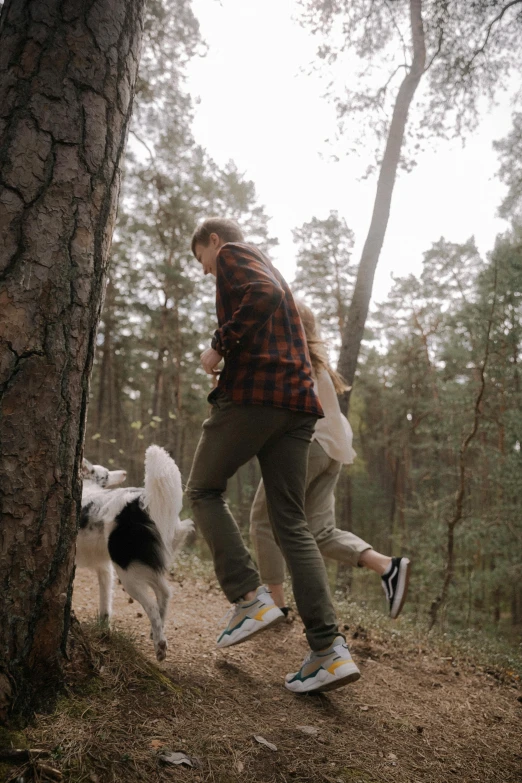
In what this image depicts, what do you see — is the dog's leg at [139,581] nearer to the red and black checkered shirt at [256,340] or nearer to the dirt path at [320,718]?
the dirt path at [320,718]

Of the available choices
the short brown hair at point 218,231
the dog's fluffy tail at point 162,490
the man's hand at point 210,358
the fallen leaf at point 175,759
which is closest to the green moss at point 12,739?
the fallen leaf at point 175,759

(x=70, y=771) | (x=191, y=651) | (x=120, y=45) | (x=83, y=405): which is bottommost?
(x=191, y=651)

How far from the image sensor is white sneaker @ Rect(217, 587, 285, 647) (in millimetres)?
2586

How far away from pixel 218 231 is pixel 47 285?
1.34m

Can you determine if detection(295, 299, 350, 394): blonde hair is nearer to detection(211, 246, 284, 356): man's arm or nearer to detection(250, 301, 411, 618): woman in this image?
detection(250, 301, 411, 618): woman

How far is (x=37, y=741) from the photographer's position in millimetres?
1610

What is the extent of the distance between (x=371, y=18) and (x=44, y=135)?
773 centimetres

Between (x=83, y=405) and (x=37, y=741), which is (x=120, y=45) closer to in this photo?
(x=83, y=405)

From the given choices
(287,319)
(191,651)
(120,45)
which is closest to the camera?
(120,45)

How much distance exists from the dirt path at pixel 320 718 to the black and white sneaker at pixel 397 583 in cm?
46

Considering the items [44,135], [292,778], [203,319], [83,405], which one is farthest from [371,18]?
[203,319]

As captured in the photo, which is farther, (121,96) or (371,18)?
(371,18)

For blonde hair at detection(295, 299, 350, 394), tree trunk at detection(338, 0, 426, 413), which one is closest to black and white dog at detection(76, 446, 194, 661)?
blonde hair at detection(295, 299, 350, 394)

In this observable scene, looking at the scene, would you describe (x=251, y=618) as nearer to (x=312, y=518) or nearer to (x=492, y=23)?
(x=312, y=518)
